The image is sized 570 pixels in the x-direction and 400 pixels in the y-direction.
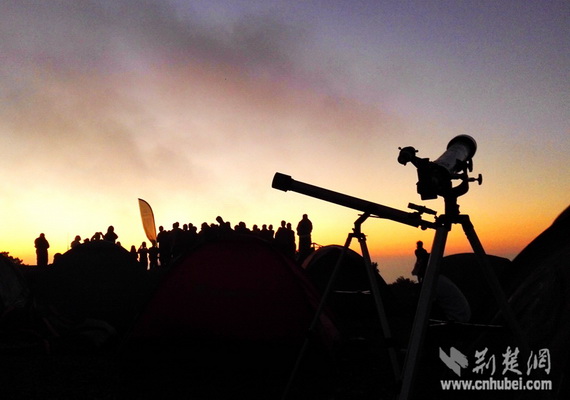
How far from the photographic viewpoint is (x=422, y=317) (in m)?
3.08

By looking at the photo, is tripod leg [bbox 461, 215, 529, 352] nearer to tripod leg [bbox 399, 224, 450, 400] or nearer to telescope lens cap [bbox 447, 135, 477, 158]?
tripod leg [bbox 399, 224, 450, 400]

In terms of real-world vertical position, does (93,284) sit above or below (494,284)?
above

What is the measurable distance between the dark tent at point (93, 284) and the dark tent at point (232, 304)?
3.30 metres

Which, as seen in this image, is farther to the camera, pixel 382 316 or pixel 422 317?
pixel 382 316

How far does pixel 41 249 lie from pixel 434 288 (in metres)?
24.2

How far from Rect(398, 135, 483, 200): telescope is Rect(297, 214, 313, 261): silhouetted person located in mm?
15803

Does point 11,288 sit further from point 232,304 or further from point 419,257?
point 419,257

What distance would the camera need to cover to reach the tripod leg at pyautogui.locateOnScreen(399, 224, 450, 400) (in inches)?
119

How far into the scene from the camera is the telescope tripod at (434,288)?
3059 mm

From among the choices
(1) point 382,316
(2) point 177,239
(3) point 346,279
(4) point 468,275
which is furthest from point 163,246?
(1) point 382,316

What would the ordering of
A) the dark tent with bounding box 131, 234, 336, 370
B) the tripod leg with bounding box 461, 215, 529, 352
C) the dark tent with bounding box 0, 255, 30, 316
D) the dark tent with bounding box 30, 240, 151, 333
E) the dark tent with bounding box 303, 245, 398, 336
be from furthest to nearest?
the dark tent with bounding box 303, 245, 398, 336, the dark tent with bounding box 30, 240, 151, 333, the dark tent with bounding box 0, 255, 30, 316, the dark tent with bounding box 131, 234, 336, 370, the tripod leg with bounding box 461, 215, 529, 352

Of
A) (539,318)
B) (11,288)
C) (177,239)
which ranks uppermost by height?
(177,239)

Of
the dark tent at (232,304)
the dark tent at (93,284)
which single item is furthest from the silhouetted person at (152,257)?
the dark tent at (232,304)

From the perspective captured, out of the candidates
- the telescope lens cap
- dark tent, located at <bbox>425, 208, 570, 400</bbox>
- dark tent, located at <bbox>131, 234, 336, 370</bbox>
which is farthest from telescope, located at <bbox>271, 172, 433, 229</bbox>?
dark tent, located at <bbox>131, 234, 336, 370</bbox>
